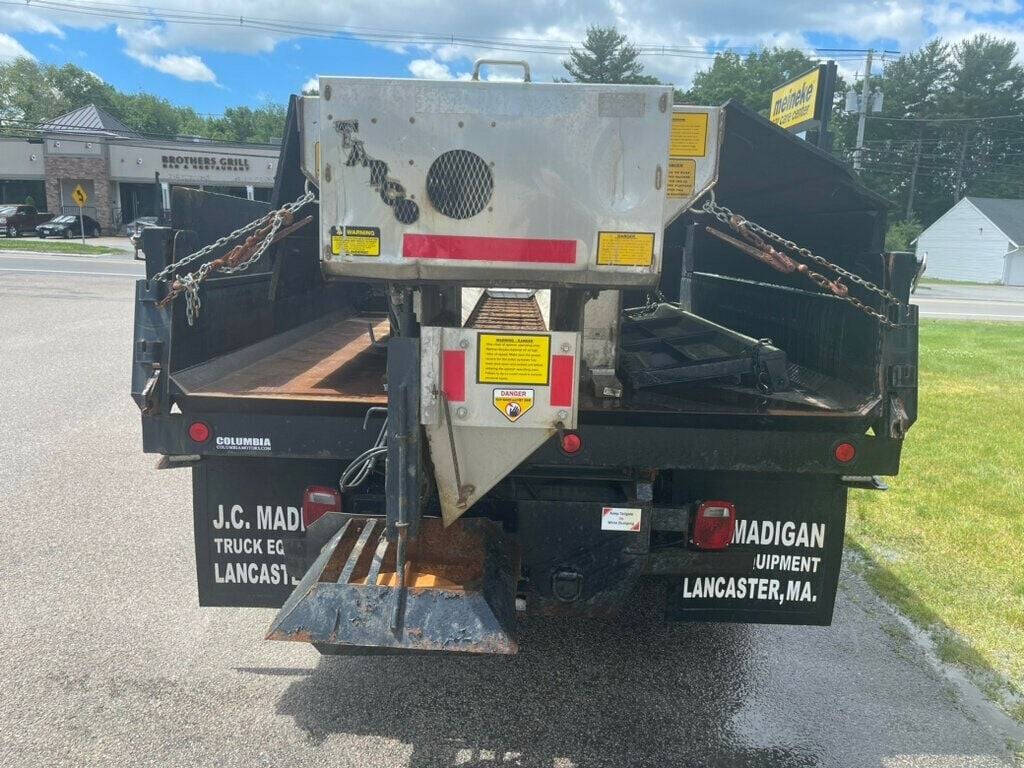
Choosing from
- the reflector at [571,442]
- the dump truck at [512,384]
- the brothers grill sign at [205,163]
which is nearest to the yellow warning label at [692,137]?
the dump truck at [512,384]

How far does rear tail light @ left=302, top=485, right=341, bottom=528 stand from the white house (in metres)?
50.0

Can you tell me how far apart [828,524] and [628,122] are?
1.83 metres

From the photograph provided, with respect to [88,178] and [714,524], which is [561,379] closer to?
[714,524]

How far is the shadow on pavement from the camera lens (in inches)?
114

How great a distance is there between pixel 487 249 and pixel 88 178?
45.3 meters

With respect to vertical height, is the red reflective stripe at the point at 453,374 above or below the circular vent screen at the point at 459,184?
below

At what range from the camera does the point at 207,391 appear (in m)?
2.90

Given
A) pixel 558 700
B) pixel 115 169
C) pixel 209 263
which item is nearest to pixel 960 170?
pixel 115 169

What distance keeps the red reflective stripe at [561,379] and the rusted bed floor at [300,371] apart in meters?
0.80

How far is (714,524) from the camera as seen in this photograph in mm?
3027

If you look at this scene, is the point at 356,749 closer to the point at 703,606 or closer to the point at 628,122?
the point at 703,606

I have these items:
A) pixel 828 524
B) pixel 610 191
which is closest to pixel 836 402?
pixel 828 524

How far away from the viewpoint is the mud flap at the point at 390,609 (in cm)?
230

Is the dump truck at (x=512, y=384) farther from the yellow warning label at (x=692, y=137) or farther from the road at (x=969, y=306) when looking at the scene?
the road at (x=969, y=306)
